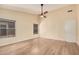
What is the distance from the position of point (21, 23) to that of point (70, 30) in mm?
1104

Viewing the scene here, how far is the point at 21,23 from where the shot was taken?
1.98 metres

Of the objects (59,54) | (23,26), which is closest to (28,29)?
(23,26)

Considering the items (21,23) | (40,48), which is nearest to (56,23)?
(40,48)

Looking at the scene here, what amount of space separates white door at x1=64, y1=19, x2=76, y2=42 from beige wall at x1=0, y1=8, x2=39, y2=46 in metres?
0.71

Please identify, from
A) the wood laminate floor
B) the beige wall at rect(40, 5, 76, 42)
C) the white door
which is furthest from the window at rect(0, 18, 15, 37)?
the white door

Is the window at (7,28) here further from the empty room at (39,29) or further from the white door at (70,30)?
the white door at (70,30)

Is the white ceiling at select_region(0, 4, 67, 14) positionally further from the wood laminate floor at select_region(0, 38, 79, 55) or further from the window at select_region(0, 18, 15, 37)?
the wood laminate floor at select_region(0, 38, 79, 55)

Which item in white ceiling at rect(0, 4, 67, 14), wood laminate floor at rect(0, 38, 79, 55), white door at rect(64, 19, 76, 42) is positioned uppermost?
white ceiling at rect(0, 4, 67, 14)

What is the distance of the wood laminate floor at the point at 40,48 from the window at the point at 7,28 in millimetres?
246

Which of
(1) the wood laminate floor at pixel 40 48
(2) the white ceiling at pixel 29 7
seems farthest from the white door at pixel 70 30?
(2) the white ceiling at pixel 29 7

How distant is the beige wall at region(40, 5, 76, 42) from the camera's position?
1.93 m
